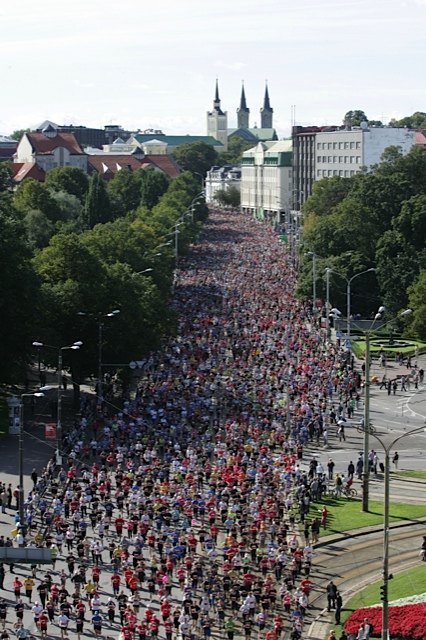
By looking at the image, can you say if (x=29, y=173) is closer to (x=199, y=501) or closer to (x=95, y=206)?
(x=95, y=206)

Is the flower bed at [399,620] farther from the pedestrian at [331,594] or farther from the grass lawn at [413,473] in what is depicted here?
the grass lawn at [413,473]

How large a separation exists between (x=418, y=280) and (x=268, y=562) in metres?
53.3

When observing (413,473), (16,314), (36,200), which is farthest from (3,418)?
(36,200)

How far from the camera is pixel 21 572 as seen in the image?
36656 millimetres

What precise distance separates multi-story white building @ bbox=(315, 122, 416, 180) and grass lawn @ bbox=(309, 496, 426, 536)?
401ft

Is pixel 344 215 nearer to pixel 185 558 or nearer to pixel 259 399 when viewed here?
pixel 259 399

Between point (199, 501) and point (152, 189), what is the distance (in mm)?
137626

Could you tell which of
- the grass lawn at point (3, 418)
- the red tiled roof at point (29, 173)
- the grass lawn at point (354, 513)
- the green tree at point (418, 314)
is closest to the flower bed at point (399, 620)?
the grass lawn at point (354, 513)

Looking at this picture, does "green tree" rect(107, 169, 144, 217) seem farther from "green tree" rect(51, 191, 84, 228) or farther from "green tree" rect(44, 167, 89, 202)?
"green tree" rect(51, 191, 84, 228)

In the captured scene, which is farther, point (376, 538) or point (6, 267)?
point (6, 267)

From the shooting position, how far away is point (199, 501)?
41781mm

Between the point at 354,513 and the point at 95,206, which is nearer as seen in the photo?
the point at 354,513

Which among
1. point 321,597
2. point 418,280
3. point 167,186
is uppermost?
point 167,186

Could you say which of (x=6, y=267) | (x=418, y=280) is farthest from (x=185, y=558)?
(x=418, y=280)
